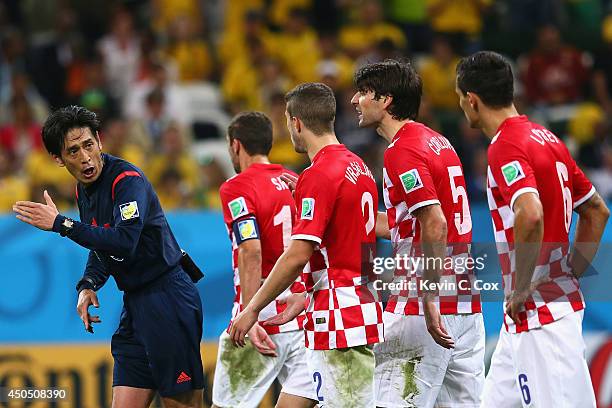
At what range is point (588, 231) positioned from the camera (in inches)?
242

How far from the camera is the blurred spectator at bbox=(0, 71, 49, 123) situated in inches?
570

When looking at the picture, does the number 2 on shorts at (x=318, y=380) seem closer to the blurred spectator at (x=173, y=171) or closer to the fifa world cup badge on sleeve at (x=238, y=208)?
the fifa world cup badge on sleeve at (x=238, y=208)

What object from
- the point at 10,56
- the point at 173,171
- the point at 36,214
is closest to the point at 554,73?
the point at 173,171

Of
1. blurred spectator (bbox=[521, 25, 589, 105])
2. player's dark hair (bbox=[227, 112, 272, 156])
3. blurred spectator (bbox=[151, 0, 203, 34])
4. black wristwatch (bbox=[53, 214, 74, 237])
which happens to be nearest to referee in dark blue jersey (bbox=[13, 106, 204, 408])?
black wristwatch (bbox=[53, 214, 74, 237])

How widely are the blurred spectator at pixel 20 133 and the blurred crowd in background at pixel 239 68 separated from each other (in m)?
0.03

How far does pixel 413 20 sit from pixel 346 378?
9.62 meters

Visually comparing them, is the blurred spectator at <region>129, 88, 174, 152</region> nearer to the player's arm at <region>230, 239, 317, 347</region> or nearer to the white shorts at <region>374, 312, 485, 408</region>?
the white shorts at <region>374, 312, 485, 408</region>

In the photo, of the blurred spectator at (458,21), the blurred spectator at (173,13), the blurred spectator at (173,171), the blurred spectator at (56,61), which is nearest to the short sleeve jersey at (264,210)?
the blurred spectator at (173,171)

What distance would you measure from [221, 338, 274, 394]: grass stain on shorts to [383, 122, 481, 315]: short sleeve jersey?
1225 millimetres

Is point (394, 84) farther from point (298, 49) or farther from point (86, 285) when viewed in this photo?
point (298, 49)

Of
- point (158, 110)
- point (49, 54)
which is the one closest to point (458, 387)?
point (158, 110)

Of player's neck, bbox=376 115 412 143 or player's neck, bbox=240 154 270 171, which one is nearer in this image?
player's neck, bbox=376 115 412 143

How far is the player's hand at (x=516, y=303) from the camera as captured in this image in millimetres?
5641

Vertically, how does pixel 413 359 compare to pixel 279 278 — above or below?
below
